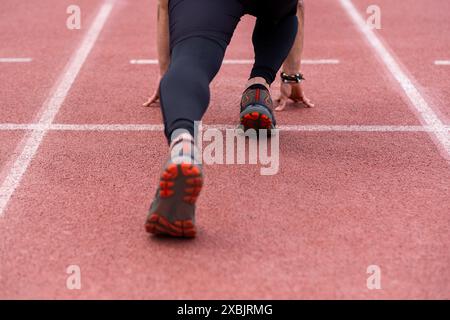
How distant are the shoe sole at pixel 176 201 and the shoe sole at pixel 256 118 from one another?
3.40 ft

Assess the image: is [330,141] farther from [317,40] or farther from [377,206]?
[317,40]

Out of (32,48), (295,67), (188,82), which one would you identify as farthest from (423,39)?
(188,82)

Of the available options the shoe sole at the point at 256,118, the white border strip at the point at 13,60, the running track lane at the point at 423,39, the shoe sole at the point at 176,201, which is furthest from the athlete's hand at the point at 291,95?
the white border strip at the point at 13,60

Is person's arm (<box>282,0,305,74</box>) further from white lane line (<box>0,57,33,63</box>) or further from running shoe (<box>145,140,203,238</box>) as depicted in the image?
white lane line (<box>0,57,33,63</box>)

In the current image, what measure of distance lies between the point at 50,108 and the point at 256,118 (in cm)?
129

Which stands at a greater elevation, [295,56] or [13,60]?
[295,56]

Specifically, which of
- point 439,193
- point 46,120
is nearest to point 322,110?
point 439,193

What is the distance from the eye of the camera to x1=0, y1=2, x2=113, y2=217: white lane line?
321 cm

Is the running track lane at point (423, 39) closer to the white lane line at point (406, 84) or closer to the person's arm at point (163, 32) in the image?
the white lane line at point (406, 84)

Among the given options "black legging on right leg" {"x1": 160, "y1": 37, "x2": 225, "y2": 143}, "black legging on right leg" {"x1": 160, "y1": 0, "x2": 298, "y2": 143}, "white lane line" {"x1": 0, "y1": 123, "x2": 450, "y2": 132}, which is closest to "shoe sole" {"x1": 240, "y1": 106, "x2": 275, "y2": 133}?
"white lane line" {"x1": 0, "y1": 123, "x2": 450, "y2": 132}

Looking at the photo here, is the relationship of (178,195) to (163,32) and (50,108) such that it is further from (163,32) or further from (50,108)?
(50,108)

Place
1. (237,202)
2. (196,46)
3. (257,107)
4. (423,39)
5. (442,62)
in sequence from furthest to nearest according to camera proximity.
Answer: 1. (423,39)
2. (442,62)
3. (257,107)
4. (237,202)
5. (196,46)

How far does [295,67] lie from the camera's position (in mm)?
3984

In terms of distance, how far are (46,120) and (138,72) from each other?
1037mm
